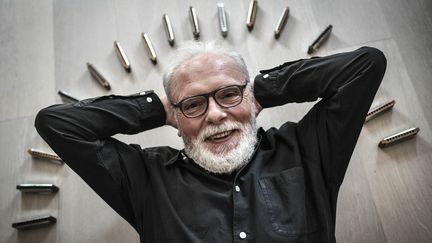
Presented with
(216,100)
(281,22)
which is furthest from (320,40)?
(216,100)

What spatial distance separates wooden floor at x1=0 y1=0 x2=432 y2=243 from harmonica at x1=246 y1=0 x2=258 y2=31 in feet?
0.09

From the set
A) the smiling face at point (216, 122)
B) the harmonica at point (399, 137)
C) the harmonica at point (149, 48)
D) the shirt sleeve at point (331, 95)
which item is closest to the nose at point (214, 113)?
the smiling face at point (216, 122)

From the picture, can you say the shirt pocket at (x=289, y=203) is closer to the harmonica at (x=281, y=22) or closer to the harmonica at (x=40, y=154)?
the harmonica at (x=281, y=22)

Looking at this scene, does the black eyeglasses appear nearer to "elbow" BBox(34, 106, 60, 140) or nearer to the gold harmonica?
"elbow" BBox(34, 106, 60, 140)

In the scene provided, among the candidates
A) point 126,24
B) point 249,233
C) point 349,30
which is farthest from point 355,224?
point 126,24

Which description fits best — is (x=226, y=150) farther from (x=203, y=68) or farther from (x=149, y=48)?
(x=149, y=48)

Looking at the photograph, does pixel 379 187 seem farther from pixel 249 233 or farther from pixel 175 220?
pixel 175 220

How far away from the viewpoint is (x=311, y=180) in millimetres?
872

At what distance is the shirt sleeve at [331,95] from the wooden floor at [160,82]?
285mm

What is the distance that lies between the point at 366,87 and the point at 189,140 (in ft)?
1.66

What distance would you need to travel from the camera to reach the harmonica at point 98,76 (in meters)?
1.31

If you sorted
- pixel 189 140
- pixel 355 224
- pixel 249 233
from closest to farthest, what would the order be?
pixel 249 233, pixel 189 140, pixel 355 224

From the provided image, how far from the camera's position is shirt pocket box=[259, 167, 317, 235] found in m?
0.82

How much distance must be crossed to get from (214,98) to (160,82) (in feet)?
1.54
